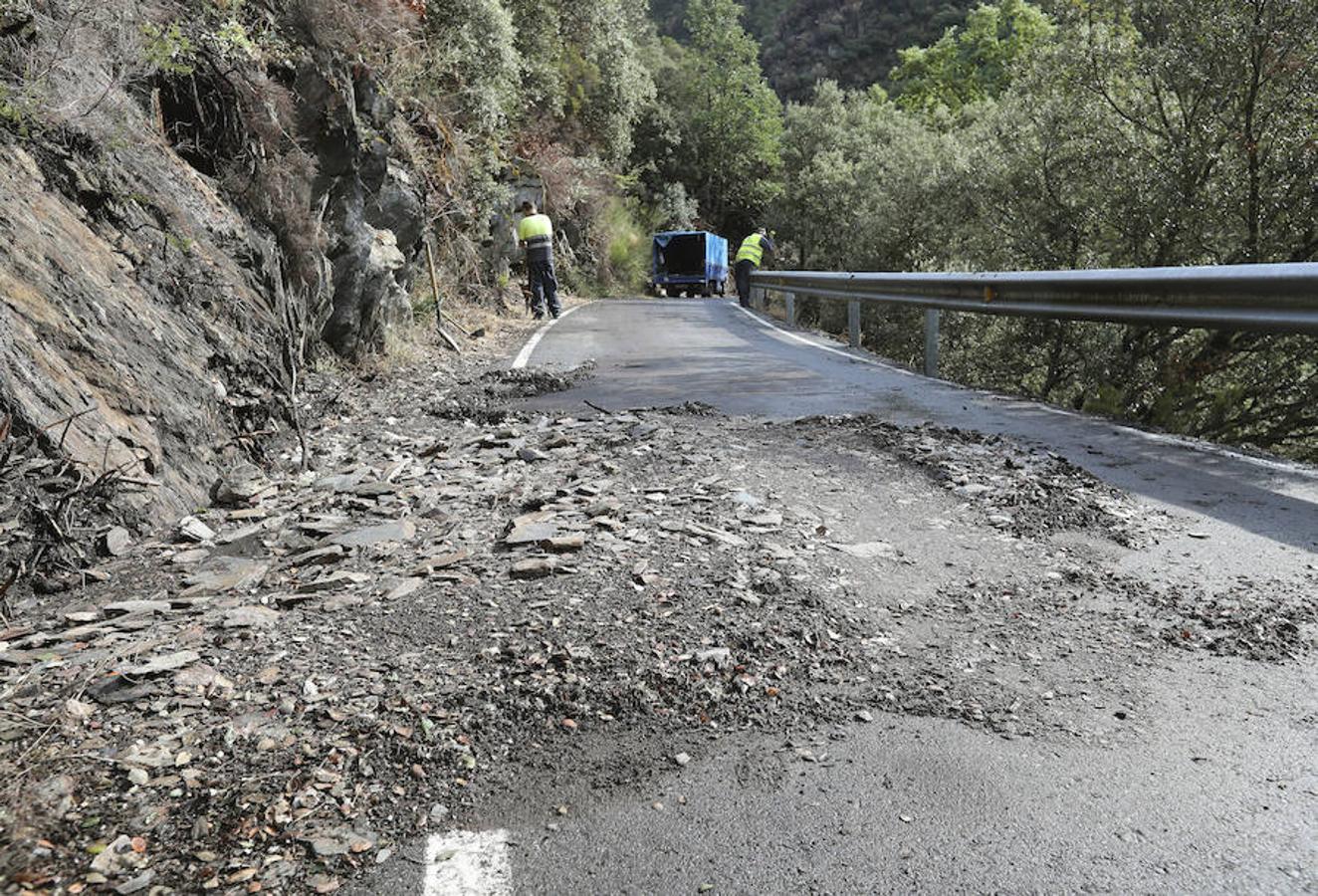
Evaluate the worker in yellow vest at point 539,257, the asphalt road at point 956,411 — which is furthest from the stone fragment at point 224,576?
the worker in yellow vest at point 539,257

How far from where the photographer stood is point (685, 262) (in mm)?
35312

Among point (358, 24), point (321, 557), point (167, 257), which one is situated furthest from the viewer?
point (358, 24)

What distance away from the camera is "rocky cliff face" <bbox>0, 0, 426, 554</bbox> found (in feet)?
14.8

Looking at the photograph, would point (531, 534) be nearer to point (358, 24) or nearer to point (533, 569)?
point (533, 569)

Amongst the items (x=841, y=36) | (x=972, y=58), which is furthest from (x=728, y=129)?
(x=841, y=36)

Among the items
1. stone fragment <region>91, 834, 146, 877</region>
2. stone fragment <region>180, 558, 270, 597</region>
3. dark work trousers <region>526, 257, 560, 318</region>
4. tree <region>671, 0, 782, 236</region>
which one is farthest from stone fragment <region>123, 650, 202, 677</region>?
tree <region>671, 0, 782, 236</region>

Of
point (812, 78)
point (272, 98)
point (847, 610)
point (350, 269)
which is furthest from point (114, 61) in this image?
point (812, 78)

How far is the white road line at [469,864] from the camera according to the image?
6.52 ft

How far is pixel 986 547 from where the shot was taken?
4020 mm

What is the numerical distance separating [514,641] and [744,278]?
68.9ft

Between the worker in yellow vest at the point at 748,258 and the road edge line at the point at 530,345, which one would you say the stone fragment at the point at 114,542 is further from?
the worker in yellow vest at the point at 748,258

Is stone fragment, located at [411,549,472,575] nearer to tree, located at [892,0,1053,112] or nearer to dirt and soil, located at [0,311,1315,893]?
dirt and soil, located at [0,311,1315,893]

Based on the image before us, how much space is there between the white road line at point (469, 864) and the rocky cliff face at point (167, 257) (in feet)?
7.51

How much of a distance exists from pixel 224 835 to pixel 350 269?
330 inches
